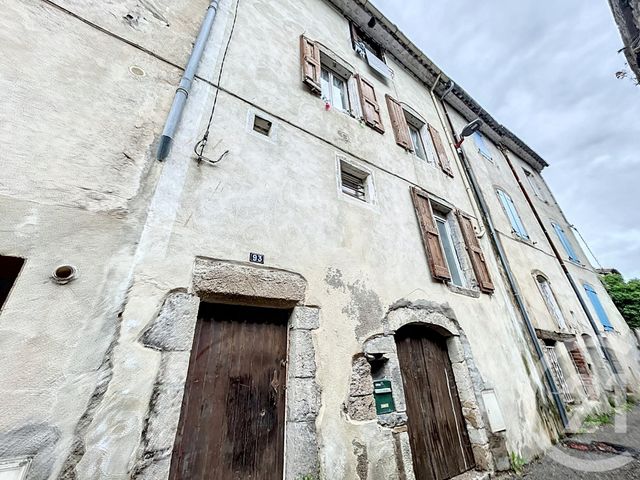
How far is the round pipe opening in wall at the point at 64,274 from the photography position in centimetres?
175

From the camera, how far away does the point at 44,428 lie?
1469 mm

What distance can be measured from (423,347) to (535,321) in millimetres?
3977

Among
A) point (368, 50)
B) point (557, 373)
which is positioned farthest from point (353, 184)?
point (557, 373)

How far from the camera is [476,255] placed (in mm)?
5020

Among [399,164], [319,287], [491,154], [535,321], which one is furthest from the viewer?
[491,154]

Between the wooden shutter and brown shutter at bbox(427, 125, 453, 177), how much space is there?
3288mm

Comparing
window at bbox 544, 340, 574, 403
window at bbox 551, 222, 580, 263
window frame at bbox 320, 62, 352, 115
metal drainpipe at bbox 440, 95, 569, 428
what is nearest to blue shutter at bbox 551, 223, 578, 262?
window at bbox 551, 222, 580, 263

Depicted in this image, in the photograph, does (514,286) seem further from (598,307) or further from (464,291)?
(598,307)

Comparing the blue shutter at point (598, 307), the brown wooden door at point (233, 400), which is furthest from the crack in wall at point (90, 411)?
the blue shutter at point (598, 307)

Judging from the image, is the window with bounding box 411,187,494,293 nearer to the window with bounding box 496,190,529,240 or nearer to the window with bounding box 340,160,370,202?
the window with bounding box 340,160,370,202

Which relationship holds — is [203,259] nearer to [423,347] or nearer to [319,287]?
[319,287]

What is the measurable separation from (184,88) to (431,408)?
4.68 m

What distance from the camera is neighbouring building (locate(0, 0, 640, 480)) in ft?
5.56

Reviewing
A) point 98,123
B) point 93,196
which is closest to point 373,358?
point 93,196
